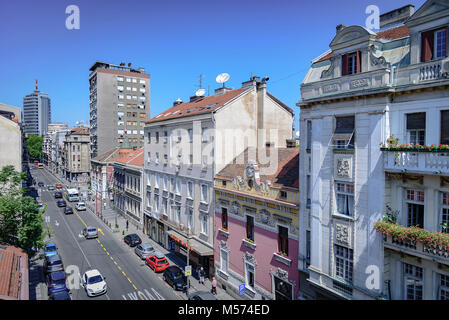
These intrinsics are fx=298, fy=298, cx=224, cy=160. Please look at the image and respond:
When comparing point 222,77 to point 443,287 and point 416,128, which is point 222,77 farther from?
point 443,287

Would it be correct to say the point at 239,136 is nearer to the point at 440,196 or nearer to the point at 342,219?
the point at 342,219

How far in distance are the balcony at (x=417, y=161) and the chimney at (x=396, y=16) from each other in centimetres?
911

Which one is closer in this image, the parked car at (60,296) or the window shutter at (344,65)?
the window shutter at (344,65)

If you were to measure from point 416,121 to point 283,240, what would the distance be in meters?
11.6

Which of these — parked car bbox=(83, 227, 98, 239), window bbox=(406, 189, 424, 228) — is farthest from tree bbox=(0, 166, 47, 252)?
window bbox=(406, 189, 424, 228)

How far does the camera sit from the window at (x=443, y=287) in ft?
41.4

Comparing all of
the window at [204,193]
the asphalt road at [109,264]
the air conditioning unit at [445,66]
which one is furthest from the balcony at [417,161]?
the asphalt road at [109,264]

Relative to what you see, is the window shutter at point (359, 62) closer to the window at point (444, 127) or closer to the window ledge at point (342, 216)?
the window at point (444, 127)

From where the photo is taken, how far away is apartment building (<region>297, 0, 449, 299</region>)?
41.9ft

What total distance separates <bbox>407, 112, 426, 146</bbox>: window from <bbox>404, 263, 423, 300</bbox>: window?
5739 millimetres

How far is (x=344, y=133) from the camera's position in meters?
15.5

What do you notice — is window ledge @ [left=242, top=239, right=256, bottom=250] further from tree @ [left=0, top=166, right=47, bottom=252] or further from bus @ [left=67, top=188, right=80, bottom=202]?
bus @ [left=67, top=188, right=80, bottom=202]

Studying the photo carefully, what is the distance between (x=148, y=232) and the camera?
43844 mm

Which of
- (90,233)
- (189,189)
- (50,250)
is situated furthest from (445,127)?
(90,233)
